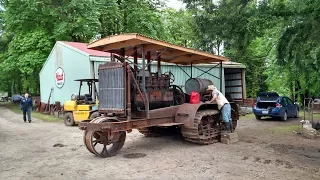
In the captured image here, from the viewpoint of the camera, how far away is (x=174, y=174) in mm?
6434

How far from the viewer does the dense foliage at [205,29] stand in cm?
870

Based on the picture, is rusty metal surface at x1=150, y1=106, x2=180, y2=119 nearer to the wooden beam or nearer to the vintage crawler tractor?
the vintage crawler tractor

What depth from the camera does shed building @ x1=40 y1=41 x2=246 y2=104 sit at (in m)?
17.1

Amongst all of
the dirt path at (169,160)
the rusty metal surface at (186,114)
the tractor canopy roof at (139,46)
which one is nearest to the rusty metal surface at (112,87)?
the tractor canopy roof at (139,46)

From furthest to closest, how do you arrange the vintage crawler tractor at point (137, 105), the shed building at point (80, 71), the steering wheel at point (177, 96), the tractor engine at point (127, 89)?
the shed building at point (80, 71) → the steering wheel at point (177, 96) → the tractor engine at point (127, 89) → the vintage crawler tractor at point (137, 105)

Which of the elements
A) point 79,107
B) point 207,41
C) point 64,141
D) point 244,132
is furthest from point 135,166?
point 79,107

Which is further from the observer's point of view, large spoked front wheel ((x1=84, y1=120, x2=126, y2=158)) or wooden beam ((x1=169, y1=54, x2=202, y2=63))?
wooden beam ((x1=169, y1=54, x2=202, y2=63))

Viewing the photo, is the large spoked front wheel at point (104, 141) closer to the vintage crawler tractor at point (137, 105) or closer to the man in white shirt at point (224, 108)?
the vintage crawler tractor at point (137, 105)

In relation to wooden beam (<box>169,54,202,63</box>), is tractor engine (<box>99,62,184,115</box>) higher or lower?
lower

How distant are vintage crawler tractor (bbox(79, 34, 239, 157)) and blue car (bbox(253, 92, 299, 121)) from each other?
729cm

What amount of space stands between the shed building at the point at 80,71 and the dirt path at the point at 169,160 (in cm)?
591

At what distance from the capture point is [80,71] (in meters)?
17.8

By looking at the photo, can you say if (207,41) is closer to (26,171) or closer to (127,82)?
(127,82)

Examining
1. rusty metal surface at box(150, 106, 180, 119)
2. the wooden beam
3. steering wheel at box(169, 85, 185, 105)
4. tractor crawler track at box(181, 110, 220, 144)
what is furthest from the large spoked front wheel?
the wooden beam
